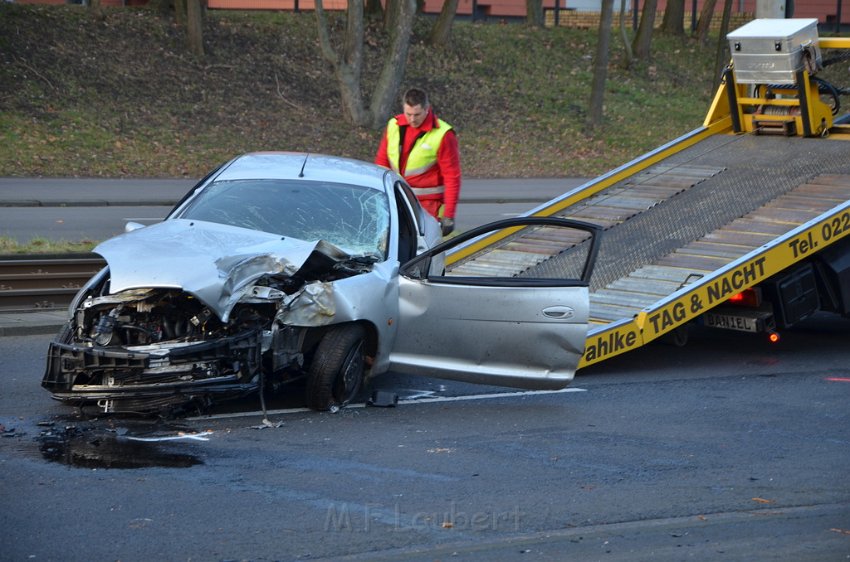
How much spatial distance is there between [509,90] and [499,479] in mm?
29125

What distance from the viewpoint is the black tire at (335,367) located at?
7.65 metres

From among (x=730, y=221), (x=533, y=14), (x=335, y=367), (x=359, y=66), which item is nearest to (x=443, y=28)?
(x=533, y=14)

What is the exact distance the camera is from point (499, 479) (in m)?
6.51

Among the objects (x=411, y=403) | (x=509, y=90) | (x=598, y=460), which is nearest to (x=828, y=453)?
(x=598, y=460)

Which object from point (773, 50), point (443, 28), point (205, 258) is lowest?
point (205, 258)

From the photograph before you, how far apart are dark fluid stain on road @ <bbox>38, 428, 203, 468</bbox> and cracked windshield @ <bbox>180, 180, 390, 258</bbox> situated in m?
1.96

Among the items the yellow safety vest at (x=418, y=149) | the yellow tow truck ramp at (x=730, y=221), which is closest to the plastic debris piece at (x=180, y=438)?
the yellow tow truck ramp at (x=730, y=221)

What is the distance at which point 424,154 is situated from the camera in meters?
10.8

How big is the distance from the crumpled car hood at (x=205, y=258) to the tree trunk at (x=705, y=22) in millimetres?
36344

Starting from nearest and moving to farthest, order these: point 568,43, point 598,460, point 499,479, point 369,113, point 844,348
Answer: point 499,479, point 598,460, point 844,348, point 369,113, point 568,43

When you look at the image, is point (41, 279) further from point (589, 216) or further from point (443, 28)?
point (443, 28)

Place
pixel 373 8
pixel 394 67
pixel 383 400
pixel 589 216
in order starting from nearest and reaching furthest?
pixel 383 400, pixel 589 216, pixel 394 67, pixel 373 8

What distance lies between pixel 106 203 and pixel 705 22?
28.0m

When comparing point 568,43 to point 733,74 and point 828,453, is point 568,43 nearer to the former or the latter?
point 733,74
